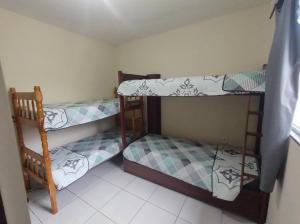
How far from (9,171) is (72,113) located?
151 cm

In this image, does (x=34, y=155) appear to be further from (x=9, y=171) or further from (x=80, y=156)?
(x=9, y=171)

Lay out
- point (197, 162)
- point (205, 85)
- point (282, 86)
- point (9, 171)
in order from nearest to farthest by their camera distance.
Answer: point (9, 171) < point (282, 86) < point (205, 85) < point (197, 162)

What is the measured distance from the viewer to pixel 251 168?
1.56 metres

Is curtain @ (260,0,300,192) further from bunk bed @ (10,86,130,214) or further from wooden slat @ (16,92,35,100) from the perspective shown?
wooden slat @ (16,92,35,100)

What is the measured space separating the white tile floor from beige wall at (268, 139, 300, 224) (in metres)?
0.57

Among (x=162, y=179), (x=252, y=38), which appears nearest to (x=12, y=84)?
(x=162, y=179)

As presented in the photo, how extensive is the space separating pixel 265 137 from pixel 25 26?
9.74ft

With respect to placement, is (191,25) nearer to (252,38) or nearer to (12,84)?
(252,38)

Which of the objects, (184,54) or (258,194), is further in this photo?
(184,54)

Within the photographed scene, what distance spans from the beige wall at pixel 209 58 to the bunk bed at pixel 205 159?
0.95ft

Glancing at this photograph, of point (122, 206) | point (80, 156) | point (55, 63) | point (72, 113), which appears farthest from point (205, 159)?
point (55, 63)

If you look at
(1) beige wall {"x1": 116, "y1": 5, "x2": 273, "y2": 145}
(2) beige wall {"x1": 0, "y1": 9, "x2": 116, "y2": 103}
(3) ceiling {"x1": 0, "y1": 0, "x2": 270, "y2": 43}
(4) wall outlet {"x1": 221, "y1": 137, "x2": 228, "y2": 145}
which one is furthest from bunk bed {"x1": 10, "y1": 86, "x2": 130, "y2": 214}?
(4) wall outlet {"x1": 221, "y1": 137, "x2": 228, "y2": 145}

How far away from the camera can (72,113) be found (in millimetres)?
1786

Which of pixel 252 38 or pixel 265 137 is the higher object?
pixel 252 38
